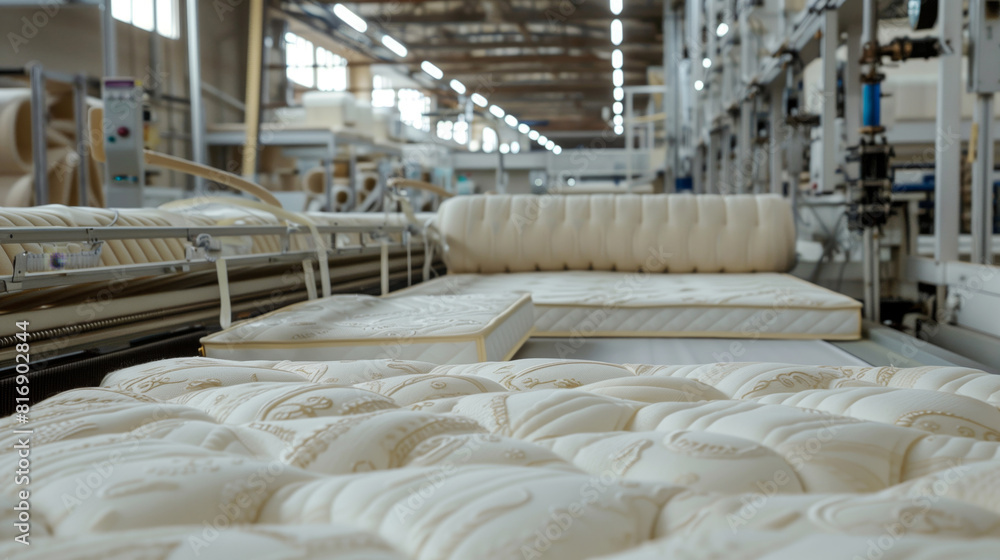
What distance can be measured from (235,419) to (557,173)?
712 cm

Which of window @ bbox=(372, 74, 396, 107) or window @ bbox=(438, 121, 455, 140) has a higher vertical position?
window @ bbox=(372, 74, 396, 107)

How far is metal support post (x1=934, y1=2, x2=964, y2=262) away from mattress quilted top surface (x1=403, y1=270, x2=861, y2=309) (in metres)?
0.38

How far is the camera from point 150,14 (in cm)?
882

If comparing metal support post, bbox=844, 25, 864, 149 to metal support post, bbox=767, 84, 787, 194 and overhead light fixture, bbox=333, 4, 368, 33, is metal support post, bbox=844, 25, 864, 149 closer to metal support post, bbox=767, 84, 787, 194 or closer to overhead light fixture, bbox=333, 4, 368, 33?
metal support post, bbox=767, 84, 787, 194

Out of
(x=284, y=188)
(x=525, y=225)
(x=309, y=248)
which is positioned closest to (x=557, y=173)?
(x=284, y=188)

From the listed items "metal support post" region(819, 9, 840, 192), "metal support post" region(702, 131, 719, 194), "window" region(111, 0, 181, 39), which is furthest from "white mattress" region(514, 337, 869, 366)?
"window" region(111, 0, 181, 39)

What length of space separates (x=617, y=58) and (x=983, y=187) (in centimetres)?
1126

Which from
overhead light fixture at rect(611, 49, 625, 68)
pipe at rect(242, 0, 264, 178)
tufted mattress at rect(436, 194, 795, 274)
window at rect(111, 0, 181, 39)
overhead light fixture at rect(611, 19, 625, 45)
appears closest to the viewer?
tufted mattress at rect(436, 194, 795, 274)

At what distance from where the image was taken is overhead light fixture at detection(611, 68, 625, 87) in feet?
45.8

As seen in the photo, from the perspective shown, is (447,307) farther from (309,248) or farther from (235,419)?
(235,419)

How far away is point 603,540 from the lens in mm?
456

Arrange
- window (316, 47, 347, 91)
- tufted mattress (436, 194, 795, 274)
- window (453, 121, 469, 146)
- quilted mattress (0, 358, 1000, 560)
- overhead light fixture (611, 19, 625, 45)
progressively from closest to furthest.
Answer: quilted mattress (0, 358, 1000, 560) < tufted mattress (436, 194, 795, 274) < window (453, 121, 469, 146) < overhead light fixture (611, 19, 625, 45) < window (316, 47, 347, 91)

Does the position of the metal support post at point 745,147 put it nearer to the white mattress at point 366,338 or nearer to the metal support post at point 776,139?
the metal support post at point 776,139

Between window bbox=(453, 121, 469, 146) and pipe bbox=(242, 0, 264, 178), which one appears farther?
pipe bbox=(242, 0, 264, 178)
